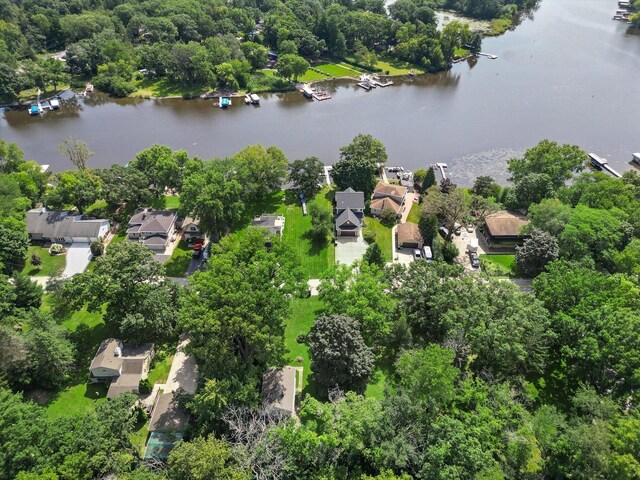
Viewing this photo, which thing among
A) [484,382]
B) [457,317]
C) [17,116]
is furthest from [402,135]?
[17,116]

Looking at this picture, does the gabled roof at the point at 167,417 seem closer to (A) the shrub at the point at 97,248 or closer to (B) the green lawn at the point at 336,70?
(A) the shrub at the point at 97,248

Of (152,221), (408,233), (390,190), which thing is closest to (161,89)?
(152,221)

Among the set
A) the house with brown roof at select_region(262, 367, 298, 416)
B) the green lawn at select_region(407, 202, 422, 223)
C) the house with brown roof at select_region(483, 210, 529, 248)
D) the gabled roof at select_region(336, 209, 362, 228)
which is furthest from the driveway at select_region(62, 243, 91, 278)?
the house with brown roof at select_region(483, 210, 529, 248)

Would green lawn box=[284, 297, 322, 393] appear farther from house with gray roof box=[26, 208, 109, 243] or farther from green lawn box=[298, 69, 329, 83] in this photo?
green lawn box=[298, 69, 329, 83]

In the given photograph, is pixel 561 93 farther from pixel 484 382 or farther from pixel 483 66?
pixel 484 382

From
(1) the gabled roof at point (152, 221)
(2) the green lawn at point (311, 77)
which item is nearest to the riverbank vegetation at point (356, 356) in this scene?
(1) the gabled roof at point (152, 221)
